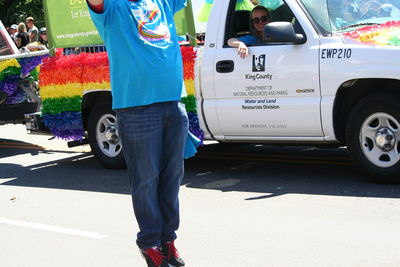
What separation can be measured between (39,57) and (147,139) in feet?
21.7

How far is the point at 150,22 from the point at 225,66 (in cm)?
335

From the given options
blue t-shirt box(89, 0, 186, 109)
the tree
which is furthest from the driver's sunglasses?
the tree

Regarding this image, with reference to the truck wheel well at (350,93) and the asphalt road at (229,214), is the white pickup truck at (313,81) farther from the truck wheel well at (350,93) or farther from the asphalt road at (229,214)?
the asphalt road at (229,214)

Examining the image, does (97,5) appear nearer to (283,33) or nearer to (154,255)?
(154,255)

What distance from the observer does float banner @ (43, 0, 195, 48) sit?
9.05 metres

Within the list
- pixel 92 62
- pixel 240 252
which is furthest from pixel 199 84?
pixel 240 252

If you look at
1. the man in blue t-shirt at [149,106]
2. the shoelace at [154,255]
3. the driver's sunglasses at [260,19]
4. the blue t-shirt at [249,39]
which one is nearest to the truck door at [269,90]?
the blue t-shirt at [249,39]

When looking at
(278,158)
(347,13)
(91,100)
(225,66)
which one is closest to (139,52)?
(225,66)

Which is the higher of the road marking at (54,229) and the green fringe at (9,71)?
the green fringe at (9,71)

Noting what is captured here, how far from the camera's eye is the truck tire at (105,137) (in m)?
8.91

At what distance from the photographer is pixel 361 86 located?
7.13 m

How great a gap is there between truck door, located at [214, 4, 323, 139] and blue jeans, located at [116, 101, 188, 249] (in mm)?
2863

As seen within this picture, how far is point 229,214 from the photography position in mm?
6516

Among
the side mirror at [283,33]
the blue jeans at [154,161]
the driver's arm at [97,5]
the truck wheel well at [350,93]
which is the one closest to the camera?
the driver's arm at [97,5]
